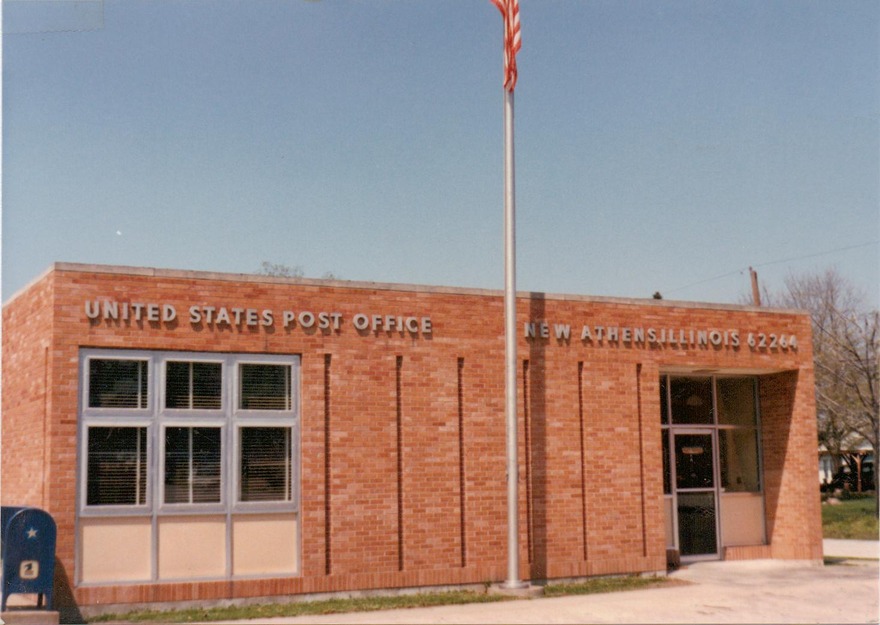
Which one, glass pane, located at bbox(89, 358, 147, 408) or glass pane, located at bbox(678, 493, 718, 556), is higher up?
glass pane, located at bbox(89, 358, 147, 408)

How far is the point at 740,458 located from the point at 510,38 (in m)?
8.94

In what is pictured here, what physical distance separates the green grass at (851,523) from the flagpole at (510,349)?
45.2 feet

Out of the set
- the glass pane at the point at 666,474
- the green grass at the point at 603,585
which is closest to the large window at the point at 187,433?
the green grass at the point at 603,585

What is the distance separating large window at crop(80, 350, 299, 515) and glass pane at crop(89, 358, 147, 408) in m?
0.01

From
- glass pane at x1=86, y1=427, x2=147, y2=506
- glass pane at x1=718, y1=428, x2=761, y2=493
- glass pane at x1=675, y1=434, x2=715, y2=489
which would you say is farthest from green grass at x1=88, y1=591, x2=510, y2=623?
glass pane at x1=718, y1=428, x2=761, y2=493

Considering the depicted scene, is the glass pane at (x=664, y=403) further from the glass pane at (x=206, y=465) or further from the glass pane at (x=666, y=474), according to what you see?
the glass pane at (x=206, y=465)

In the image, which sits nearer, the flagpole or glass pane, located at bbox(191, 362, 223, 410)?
glass pane, located at bbox(191, 362, 223, 410)

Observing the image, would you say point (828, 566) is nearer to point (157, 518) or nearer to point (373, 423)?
point (373, 423)

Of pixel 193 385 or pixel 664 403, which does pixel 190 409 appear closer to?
pixel 193 385

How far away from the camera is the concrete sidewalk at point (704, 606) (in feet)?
41.9

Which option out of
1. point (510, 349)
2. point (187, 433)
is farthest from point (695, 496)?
point (187, 433)

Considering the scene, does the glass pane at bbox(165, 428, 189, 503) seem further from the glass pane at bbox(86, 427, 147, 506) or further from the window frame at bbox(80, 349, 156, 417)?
the window frame at bbox(80, 349, 156, 417)

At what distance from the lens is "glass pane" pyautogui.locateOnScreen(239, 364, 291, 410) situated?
14.2 m

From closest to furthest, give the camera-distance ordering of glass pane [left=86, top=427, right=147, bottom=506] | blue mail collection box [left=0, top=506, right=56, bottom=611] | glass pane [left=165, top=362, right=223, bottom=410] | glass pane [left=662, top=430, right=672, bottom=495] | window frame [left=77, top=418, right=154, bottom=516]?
blue mail collection box [left=0, top=506, right=56, bottom=611] → window frame [left=77, top=418, right=154, bottom=516] → glass pane [left=86, top=427, right=147, bottom=506] → glass pane [left=165, top=362, right=223, bottom=410] → glass pane [left=662, top=430, right=672, bottom=495]
